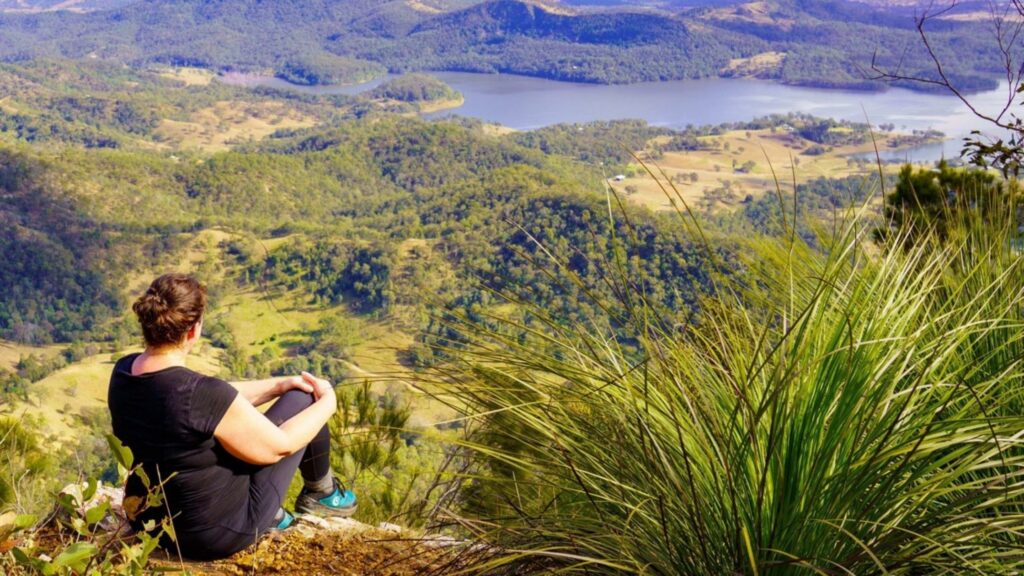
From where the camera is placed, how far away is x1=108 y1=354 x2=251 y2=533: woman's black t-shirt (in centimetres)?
151

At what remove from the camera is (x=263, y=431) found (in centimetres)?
160

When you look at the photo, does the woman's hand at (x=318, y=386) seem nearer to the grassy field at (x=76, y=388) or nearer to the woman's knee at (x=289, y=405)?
the woman's knee at (x=289, y=405)

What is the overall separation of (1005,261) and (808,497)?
3.14 feet

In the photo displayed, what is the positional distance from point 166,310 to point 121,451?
598mm

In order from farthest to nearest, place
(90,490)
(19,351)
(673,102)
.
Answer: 1. (673,102)
2. (19,351)
3. (90,490)

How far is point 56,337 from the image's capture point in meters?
37.6

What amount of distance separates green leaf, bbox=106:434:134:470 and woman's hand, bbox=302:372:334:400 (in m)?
0.78

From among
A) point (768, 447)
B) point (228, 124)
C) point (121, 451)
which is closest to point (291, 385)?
point (121, 451)

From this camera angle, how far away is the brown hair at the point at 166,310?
1.52 meters

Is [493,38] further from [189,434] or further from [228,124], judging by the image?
[189,434]

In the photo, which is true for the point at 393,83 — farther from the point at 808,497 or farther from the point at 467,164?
the point at 808,497

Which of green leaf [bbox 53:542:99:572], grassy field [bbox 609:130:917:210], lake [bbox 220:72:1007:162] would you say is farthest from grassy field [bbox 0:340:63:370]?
lake [bbox 220:72:1007:162]

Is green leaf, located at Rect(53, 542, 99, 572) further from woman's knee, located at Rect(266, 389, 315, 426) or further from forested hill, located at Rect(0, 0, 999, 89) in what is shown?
forested hill, located at Rect(0, 0, 999, 89)

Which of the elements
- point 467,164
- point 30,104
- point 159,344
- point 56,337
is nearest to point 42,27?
point 30,104
